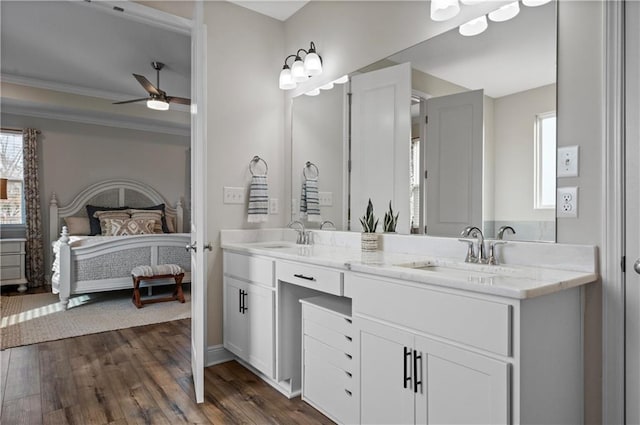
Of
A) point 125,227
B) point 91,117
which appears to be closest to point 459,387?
point 125,227

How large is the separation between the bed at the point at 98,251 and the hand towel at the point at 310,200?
8.65 feet

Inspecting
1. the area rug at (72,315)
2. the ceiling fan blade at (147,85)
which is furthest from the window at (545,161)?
the ceiling fan blade at (147,85)

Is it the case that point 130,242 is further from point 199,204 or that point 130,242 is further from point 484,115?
point 484,115

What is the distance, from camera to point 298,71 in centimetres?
280

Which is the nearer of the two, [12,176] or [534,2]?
[534,2]

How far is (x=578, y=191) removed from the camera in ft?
5.04

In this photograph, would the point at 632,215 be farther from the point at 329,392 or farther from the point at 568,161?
the point at 329,392

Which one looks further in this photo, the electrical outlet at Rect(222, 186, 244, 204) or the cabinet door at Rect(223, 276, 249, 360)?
the electrical outlet at Rect(222, 186, 244, 204)

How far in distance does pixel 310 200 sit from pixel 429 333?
1659 mm

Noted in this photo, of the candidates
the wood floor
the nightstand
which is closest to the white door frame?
the wood floor

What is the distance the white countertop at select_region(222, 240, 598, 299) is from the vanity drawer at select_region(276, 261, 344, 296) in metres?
0.04

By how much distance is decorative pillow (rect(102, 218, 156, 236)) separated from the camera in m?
5.64

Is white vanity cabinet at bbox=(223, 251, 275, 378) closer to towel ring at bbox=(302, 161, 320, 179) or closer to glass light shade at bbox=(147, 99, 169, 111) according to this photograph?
towel ring at bbox=(302, 161, 320, 179)

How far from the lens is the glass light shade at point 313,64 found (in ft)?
→ 8.93
